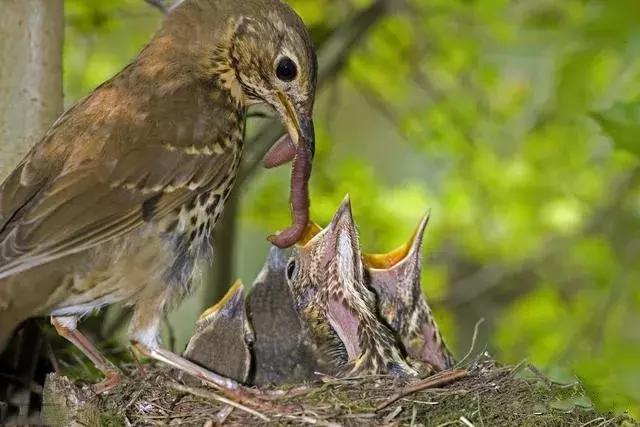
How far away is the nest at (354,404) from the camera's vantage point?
2508 mm

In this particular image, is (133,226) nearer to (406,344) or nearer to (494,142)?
(406,344)

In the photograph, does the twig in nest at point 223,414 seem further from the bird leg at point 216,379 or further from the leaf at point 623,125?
the leaf at point 623,125

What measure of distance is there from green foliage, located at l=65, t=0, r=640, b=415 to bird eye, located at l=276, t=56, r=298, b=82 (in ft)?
4.56

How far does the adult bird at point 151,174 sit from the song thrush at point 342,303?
0.11 metres

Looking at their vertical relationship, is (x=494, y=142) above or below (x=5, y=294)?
above

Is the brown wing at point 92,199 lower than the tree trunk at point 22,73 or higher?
lower

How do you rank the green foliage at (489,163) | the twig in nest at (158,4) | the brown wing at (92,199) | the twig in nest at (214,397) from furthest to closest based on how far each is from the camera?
Result: the green foliage at (489,163) → the twig in nest at (158,4) → the brown wing at (92,199) → the twig in nest at (214,397)

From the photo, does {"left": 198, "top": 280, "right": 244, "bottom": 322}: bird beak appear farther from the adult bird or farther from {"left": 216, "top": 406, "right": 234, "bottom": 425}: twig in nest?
{"left": 216, "top": 406, "right": 234, "bottom": 425}: twig in nest

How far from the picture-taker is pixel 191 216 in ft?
9.50

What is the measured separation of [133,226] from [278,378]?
0.77 meters

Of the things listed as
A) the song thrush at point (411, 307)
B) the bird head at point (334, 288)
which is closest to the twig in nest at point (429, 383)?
the bird head at point (334, 288)

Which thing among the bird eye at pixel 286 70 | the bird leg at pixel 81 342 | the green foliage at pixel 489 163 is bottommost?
the bird leg at pixel 81 342

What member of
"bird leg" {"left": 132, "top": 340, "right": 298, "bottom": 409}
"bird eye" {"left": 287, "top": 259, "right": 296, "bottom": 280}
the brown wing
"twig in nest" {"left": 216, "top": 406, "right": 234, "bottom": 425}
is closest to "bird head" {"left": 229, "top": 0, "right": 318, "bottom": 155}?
the brown wing

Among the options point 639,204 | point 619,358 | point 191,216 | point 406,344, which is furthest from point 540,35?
point 191,216
